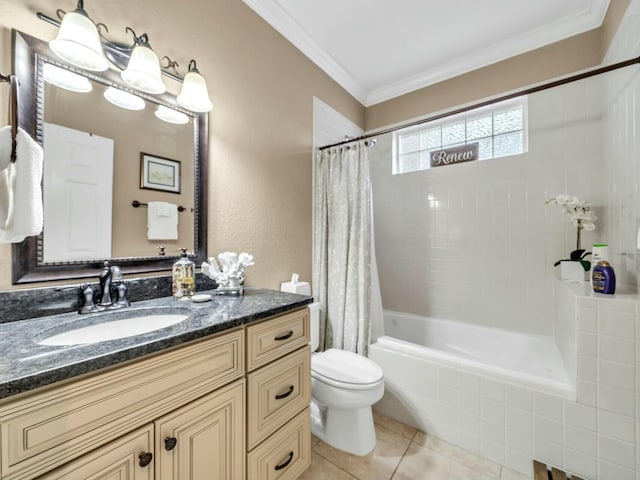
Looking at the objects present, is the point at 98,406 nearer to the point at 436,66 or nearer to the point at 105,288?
the point at 105,288

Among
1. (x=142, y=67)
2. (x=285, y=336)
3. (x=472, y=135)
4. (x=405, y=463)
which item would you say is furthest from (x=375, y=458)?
(x=472, y=135)

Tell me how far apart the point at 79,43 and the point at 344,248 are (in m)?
1.62

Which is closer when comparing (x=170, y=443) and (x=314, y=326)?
(x=170, y=443)

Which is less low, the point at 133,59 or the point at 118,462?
the point at 133,59

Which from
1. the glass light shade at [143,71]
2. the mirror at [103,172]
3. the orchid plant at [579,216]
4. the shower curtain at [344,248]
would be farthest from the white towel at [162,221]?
the orchid plant at [579,216]

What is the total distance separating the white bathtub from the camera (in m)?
1.42

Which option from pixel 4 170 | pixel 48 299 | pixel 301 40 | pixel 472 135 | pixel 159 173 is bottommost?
pixel 48 299

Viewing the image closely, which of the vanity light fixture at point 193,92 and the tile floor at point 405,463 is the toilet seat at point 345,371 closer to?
the tile floor at point 405,463

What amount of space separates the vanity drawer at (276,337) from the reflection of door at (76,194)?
726 millimetres

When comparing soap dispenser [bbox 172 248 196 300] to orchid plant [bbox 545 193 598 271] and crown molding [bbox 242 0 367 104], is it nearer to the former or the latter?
crown molding [bbox 242 0 367 104]

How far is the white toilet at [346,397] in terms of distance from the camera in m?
1.38

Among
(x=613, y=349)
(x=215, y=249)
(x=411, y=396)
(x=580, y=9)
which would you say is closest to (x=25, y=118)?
(x=215, y=249)

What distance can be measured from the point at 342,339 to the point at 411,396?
551 mm

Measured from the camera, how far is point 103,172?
43.6 inches
